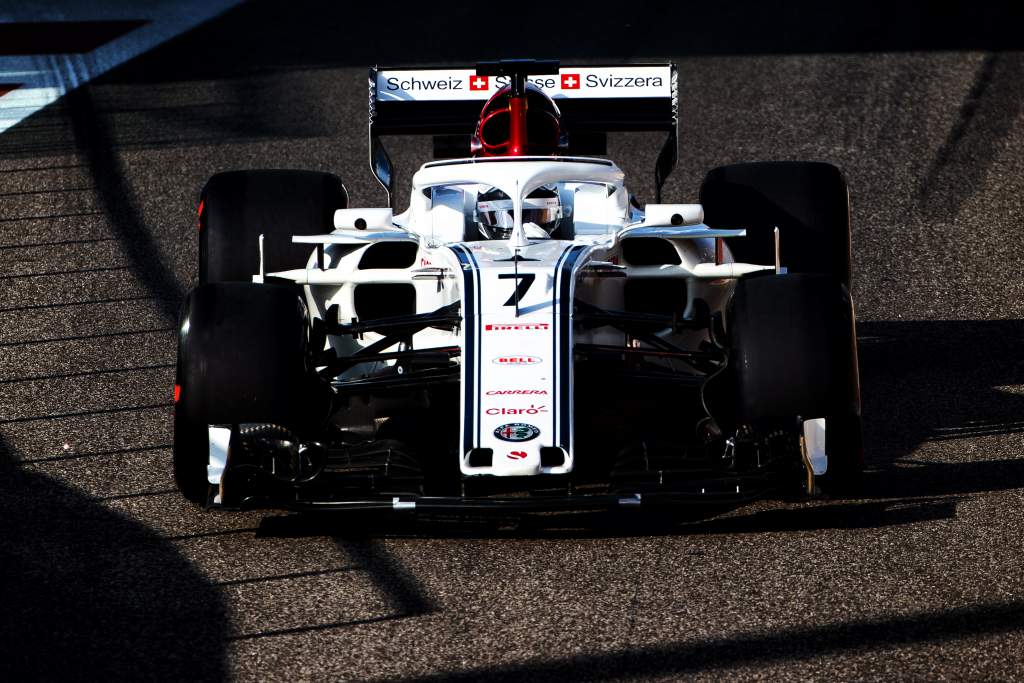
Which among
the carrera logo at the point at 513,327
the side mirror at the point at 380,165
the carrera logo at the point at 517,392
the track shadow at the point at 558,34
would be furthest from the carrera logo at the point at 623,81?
the track shadow at the point at 558,34

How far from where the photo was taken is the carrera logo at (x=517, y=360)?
6.21m

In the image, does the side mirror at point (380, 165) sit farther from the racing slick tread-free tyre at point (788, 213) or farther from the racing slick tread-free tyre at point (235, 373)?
the racing slick tread-free tyre at point (235, 373)

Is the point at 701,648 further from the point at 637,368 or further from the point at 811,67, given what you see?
the point at 811,67

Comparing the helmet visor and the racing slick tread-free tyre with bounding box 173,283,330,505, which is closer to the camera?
the racing slick tread-free tyre with bounding box 173,283,330,505

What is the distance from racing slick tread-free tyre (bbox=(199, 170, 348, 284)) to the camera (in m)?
7.76

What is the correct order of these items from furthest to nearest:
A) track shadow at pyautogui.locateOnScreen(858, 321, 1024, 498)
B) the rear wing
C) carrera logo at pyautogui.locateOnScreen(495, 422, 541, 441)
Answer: the rear wing < track shadow at pyautogui.locateOnScreen(858, 321, 1024, 498) < carrera logo at pyautogui.locateOnScreen(495, 422, 541, 441)

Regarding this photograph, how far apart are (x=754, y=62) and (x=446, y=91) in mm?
6246

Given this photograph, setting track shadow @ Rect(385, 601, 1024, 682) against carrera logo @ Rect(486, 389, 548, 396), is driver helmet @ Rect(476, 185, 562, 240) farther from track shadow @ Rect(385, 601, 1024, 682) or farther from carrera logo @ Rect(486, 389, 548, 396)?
track shadow @ Rect(385, 601, 1024, 682)

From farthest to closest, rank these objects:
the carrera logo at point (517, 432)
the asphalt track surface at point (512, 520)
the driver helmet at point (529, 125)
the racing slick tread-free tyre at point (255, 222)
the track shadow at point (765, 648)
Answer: the driver helmet at point (529, 125)
the racing slick tread-free tyre at point (255, 222)
the carrera logo at point (517, 432)
the asphalt track surface at point (512, 520)
the track shadow at point (765, 648)

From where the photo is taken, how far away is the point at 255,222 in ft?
25.5

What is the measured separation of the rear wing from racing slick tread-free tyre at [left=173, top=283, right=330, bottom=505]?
227cm

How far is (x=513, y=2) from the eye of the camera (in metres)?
16.7

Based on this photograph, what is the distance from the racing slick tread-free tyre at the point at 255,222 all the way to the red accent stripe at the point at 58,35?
309 inches

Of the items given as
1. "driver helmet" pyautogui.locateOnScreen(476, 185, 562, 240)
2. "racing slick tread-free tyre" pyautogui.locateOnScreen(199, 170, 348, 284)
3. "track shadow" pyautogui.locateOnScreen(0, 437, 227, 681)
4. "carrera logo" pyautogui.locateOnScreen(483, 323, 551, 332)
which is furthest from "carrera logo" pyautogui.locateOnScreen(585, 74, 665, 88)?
"track shadow" pyautogui.locateOnScreen(0, 437, 227, 681)
